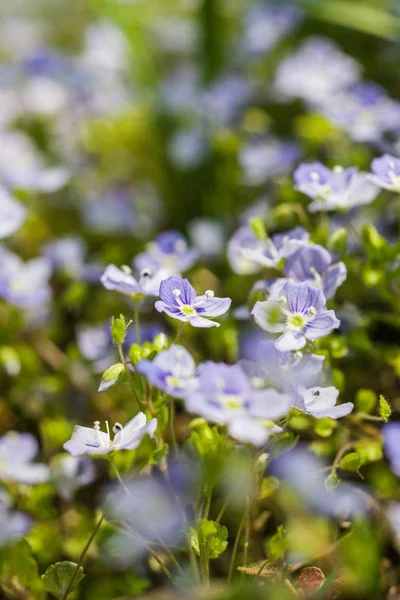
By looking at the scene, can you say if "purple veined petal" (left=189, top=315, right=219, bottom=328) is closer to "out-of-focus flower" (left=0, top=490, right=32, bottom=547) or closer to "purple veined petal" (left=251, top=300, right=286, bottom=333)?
"purple veined petal" (left=251, top=300, right=286, bottom=333)

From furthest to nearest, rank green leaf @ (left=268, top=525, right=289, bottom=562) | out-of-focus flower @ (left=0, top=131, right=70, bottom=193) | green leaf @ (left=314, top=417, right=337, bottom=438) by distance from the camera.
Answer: out-of-focus flower @ (left=0, top=131, right=70, bottom=193) < green leaf @ (left=314, top=417, right=337, bottom=438) < green leaf @ (left=268, top=525, right=289, bottom=562)

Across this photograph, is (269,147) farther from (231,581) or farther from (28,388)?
(231,581)

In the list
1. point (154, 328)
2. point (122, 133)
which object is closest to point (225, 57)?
point (122, 133)

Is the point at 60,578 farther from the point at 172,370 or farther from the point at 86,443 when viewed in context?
the point at 172,370

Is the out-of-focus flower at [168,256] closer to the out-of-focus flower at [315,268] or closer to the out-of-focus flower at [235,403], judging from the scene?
the out-of-focus flower at [315,268]

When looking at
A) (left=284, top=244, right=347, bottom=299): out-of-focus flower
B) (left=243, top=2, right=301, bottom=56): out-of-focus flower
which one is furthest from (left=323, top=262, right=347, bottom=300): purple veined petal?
(left=243, top=2, right=301, bottom=56): out-of-focus flower

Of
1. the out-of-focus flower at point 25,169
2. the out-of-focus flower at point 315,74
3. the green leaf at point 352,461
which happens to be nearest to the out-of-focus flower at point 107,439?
the green leaf at point 352,461

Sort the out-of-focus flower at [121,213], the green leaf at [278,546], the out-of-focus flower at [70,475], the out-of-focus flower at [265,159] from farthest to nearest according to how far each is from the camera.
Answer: the out-of-focus flower at [121,213] < the out-of-focus flower at [265,159] < the out-of-focus flower at [70,475] < the green leaf at [278,546]
